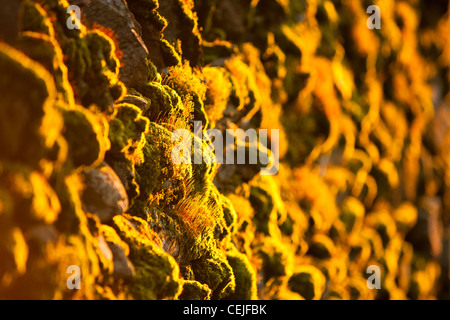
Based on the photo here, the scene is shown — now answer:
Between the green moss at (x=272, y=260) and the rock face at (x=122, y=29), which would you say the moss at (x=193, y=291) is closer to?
the rock face at (x=122, y=29)

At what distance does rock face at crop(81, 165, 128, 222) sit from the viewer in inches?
129

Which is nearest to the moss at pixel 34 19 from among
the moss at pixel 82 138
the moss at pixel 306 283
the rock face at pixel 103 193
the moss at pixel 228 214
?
the moss at pixel 82 138

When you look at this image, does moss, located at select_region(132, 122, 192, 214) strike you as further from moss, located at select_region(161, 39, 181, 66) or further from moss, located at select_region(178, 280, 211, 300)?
moss, located at select_region(161, 39, 181, 66)

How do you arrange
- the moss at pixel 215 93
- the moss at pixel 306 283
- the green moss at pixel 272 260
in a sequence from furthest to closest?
1. the moss at pixel 306 283
2. the green moss at pixel 272 260
3. the moss at pixel 215 93

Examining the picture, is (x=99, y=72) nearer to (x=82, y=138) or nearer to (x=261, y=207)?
(x=82, y=138)

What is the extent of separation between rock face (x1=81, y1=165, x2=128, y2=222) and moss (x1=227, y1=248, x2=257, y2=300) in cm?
210

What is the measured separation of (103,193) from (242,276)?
245 centimetres

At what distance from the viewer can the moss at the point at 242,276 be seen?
5.19 meters

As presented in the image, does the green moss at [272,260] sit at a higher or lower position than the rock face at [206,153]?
lower

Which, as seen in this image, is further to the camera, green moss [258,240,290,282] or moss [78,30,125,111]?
green moss [258,240,290,282]

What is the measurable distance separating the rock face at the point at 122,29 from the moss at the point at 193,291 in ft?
6.07

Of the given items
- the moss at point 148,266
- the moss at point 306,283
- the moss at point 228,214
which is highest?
the moss at point 228,214

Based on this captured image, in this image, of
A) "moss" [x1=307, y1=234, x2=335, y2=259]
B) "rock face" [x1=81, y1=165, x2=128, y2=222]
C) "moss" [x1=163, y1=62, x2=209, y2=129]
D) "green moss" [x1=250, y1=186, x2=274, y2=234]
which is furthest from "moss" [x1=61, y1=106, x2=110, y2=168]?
"moss" [x1=307, y1=234, x2=335, y2=259]

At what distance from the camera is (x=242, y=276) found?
17.3 ft
